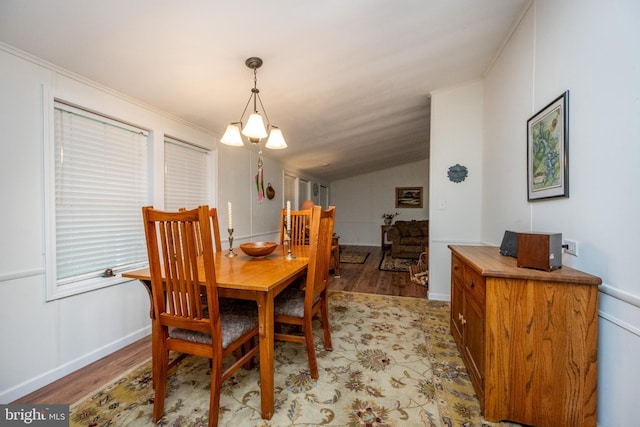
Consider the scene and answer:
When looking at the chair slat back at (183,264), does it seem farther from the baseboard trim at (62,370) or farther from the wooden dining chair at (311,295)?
the baseboard trim at (62,370)

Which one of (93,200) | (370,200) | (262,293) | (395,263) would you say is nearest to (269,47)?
(262,293)

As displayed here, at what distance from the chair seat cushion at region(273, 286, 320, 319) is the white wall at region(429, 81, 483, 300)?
77.7 inches

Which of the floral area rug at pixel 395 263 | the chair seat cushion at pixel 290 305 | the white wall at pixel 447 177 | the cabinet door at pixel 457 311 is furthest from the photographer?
the floral area rug at pixel 395 263

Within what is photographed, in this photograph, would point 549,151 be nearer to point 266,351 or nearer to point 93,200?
point 266,351

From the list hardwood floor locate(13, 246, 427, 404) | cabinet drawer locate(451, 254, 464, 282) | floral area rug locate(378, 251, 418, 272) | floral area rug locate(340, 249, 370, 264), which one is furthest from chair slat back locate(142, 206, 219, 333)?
floral area rug locate(340, 249, 370, 264)

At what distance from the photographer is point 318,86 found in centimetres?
240

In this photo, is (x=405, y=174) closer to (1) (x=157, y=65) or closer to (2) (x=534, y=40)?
(2) (x=534, y=40)

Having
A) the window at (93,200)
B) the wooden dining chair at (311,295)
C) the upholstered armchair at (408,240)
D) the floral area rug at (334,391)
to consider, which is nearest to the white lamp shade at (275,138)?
the wooden dining chair at (311,295)

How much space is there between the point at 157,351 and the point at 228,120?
89.3 inches

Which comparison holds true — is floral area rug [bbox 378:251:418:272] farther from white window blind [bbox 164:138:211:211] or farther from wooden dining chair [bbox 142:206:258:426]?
wooden dining chair [bbox 142:206:258:426]

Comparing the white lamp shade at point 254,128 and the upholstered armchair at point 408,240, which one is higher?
the white lamp shade at point 254,128

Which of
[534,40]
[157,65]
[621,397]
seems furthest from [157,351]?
[534,40]

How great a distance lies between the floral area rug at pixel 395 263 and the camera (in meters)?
4.79

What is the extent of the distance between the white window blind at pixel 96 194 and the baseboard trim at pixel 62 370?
1.63 ft
